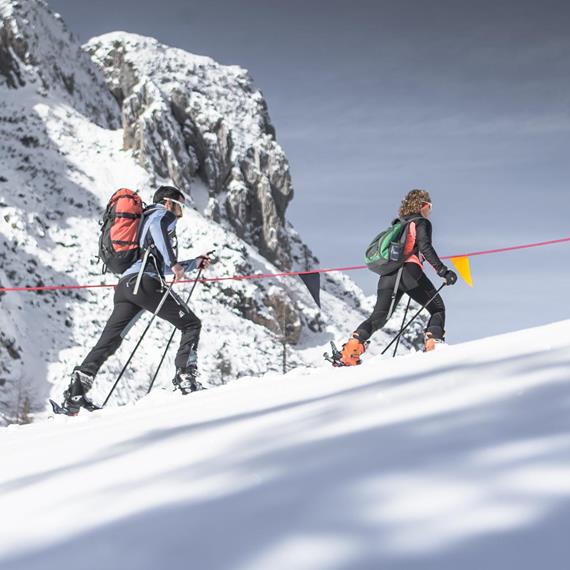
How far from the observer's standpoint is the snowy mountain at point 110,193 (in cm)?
2966

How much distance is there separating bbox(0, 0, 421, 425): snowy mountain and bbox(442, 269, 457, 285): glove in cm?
1806

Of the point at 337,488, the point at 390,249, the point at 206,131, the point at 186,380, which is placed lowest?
the point at 337,488

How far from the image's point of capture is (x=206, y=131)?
59.5m

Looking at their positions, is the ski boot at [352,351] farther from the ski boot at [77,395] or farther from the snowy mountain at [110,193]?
the snowy mountain at [110,193]

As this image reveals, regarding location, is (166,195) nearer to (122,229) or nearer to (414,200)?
(122,229)

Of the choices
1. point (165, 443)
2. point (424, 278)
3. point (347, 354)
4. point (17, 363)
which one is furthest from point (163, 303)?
point (17, 363)

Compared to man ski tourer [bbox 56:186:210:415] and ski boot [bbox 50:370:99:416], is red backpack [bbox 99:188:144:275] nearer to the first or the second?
man ski tourer [bbox 56:186:210:415]

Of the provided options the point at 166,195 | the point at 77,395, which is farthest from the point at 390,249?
the point at 77,395

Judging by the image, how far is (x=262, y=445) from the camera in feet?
5.81

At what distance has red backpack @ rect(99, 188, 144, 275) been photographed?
533 centimetres

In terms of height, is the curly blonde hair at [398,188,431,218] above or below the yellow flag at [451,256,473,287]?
below

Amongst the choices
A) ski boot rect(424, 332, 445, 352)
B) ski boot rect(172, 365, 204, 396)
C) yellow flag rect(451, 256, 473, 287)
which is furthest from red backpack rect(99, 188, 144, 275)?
yellow flag rect(451, 256, 473, 287)

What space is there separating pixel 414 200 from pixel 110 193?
3982cm

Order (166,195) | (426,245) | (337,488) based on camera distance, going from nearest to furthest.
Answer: (337,488) < (166,195) < (426,245)
